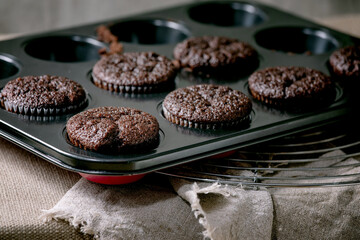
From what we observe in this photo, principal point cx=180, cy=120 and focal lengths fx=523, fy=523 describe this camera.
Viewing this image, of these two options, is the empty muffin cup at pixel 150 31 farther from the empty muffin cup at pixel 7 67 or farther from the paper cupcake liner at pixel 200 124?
the paper cupcake liner at pixel 200 124

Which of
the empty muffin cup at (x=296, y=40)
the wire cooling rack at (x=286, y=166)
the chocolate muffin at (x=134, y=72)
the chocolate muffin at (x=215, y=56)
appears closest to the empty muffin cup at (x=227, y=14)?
the empty muffin cup at (x=296, y=40)

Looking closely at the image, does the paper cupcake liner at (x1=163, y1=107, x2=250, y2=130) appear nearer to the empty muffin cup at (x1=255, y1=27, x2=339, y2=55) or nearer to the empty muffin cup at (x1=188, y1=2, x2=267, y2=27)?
the empty muffin cup at (x1=255, y1=27, x2=339, y2=55)

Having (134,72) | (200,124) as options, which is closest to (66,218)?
(200,124)

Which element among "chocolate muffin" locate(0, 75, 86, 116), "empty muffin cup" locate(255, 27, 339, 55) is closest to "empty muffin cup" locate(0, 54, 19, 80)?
"chocolate muffin" locate(0, 75, 86, 116)

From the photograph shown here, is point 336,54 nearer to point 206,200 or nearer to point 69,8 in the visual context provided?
point 206,200

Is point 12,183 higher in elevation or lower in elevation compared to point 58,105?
lower

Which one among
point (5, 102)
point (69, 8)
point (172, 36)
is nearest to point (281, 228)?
point (5, 102)
